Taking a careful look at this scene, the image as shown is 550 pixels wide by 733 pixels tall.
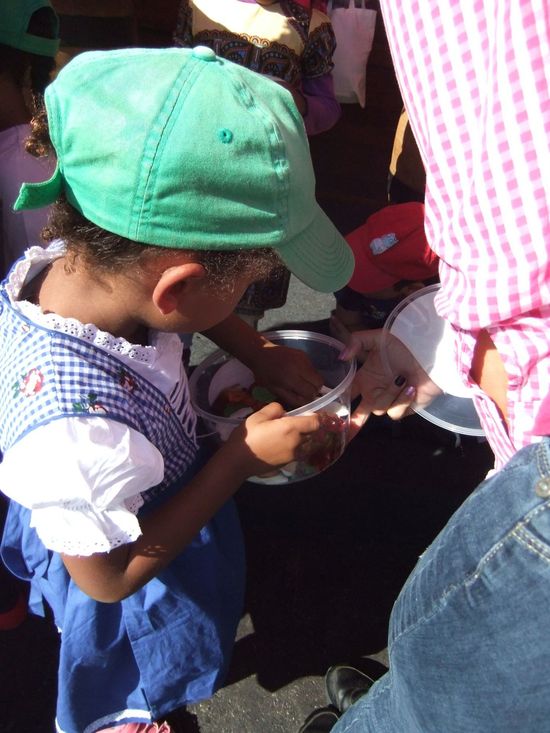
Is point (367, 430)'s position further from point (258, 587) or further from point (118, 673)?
point (118, 673)

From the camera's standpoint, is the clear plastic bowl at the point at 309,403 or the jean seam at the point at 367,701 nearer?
the jean seam at the point at 367,701

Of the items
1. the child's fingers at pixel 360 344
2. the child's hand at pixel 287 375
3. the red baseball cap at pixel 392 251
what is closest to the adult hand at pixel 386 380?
the child's fingers at pixel 360 344

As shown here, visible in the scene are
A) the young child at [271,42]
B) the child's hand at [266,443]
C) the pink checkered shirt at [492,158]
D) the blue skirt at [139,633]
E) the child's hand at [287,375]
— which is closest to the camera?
the pink checkered shirt at [492,158]

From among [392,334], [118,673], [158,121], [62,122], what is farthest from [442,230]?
[118,673]

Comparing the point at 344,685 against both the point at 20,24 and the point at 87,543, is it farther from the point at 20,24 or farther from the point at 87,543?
the point at 20,24

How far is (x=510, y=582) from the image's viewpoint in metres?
0.74

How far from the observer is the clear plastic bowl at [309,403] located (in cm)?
134

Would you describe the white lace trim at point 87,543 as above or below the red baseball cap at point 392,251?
below

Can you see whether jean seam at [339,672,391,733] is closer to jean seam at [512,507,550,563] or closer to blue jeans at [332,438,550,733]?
blue jeans at [332,438,550,733]

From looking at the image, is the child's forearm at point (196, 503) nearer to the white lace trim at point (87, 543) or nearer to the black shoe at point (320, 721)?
the white lace trim at point (87, 543)

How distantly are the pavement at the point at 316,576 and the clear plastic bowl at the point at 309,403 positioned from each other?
48 centimetres

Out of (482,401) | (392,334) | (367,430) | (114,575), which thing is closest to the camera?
(482,401)

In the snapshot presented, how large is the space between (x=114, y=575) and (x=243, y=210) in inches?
25.1

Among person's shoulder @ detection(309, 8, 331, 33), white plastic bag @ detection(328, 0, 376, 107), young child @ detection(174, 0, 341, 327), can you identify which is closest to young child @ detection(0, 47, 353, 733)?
young child @ detection(174, 0, 341, 327)
